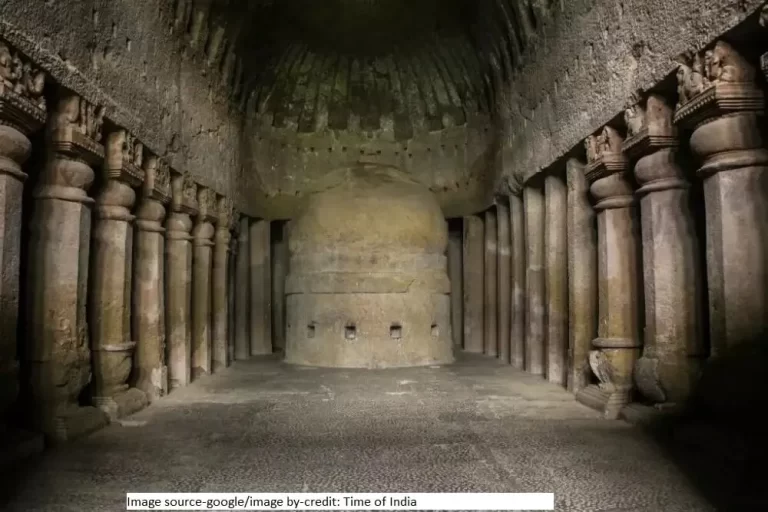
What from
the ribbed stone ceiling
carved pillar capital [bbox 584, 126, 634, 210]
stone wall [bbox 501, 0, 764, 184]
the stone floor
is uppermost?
the ribbed stone ceiling

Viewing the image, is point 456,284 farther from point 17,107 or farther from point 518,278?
point 17,107

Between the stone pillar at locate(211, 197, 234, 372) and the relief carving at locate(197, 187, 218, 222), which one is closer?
the relief carving at locate(197, 187, 218, 222)

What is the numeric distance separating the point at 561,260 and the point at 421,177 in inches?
240

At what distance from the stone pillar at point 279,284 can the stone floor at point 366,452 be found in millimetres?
6200

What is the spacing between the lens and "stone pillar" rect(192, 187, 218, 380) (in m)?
9.38

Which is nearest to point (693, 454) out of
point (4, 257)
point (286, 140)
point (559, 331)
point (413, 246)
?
point (559, 331)

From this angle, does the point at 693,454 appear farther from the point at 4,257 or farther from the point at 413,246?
the point at 413,246

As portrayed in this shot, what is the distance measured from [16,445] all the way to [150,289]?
3030mm

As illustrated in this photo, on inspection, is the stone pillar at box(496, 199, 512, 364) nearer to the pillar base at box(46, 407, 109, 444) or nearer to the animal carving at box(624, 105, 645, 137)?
the animal carving at box(624, 105, 645, 137)

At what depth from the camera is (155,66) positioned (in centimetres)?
738

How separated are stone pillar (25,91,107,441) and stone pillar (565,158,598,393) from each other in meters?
5.35

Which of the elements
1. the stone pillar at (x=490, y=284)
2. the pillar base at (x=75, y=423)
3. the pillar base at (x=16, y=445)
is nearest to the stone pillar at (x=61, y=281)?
the pillar base at (x=75, y=423)

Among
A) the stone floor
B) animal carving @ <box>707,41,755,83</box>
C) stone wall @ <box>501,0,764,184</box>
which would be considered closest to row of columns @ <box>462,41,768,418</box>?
animal carving @ <box>707,41,755,83</box>

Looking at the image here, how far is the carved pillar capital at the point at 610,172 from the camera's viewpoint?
20.7 feet
